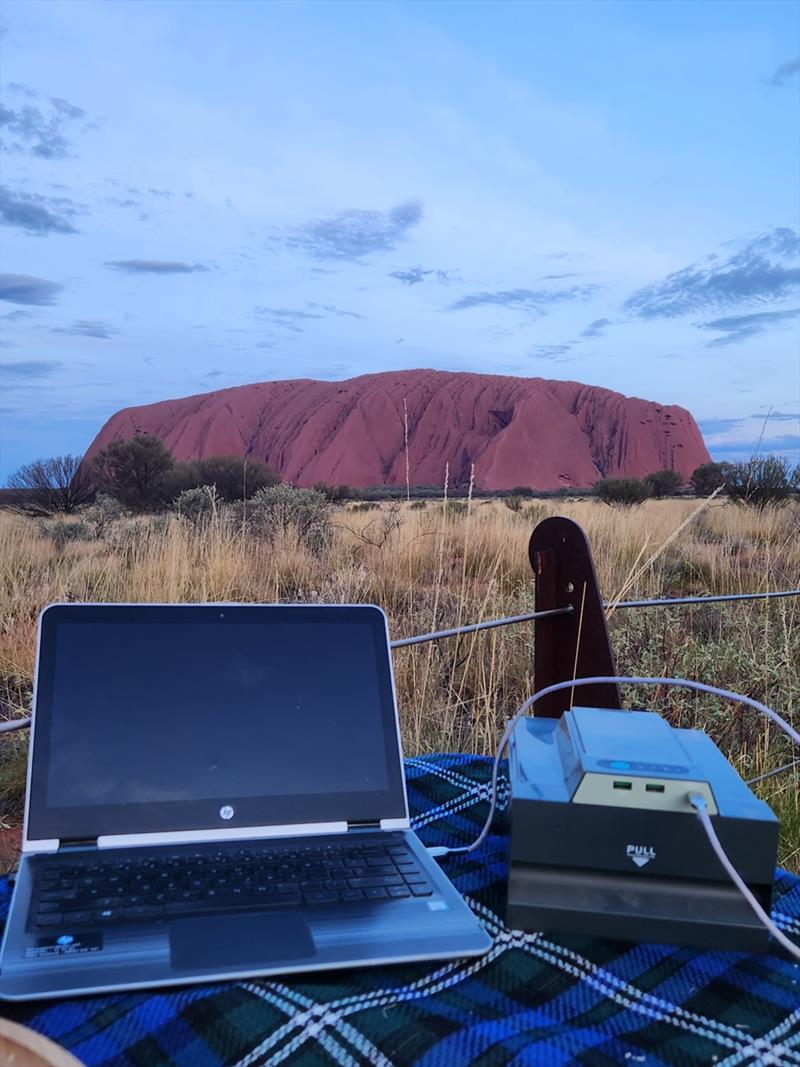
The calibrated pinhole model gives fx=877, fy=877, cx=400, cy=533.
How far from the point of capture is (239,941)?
73cm

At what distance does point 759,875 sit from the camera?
77 cm

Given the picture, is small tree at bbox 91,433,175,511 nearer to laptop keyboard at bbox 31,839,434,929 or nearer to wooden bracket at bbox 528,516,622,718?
wooden bracket at bbox 528,516,622,718

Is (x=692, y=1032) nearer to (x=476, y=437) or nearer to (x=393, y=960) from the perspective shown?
(x=393, y=960)

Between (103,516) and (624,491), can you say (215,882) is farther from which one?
(624,491)

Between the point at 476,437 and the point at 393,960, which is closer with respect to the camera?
the point at 393,960

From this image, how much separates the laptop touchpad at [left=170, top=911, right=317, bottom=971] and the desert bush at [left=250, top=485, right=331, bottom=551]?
5.59 meters

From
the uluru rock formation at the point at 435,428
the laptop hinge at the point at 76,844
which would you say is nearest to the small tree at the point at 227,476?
the laptop hinge at the point at 76,844

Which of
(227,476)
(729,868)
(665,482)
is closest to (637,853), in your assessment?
(729,868)

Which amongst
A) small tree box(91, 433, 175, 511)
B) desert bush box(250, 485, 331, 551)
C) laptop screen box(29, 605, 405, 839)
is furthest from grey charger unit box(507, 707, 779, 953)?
small tree box(91, 433, 175, 511)

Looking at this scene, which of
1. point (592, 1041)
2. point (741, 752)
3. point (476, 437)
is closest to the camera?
point (592, 1041)

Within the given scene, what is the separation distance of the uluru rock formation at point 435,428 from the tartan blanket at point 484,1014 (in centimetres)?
4229

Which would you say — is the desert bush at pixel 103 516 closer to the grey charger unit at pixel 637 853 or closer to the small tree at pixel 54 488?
the small tree at pixel 54 488

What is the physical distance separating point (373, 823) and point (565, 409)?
53.2 metres

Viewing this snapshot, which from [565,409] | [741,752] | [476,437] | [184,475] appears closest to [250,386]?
[476,437]
